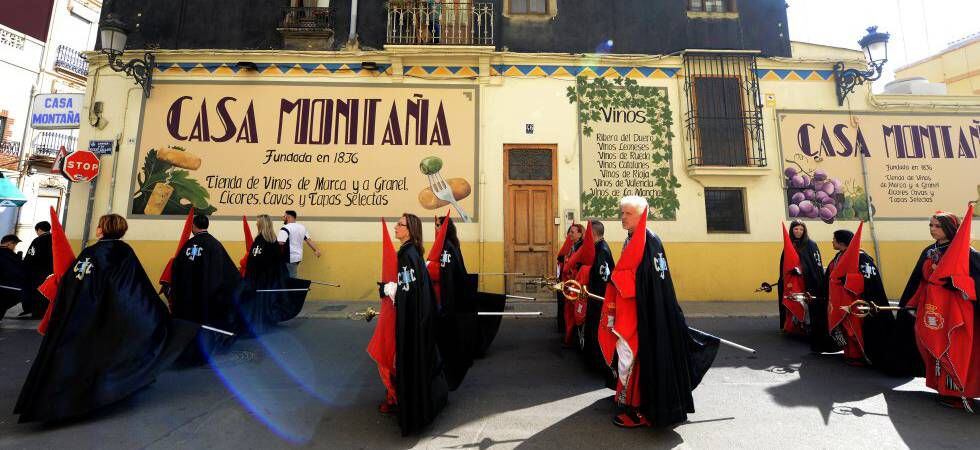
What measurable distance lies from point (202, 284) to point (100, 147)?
291 inches

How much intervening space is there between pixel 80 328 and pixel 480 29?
392 inches

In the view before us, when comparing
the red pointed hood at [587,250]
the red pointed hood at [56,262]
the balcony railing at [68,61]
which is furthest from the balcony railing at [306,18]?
the balcony railing at [68,61]

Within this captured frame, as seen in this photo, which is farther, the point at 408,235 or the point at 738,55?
the point at 738,55

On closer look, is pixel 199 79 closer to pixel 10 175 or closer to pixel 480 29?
pixel 480 29

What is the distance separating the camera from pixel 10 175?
18000 mm

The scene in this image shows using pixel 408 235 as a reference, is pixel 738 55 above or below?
above

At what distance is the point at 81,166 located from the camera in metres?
9.12

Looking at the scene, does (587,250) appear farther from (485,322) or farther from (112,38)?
(112,38)

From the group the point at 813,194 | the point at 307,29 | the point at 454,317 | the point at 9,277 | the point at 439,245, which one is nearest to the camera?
the point at 454,317

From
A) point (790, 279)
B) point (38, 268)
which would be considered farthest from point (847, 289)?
point (38, 268)

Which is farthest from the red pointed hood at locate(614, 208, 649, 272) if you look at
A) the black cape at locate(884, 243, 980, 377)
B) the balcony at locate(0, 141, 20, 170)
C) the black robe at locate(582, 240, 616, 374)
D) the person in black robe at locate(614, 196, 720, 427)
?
the balcony at locate(0, 141, 20, 170)

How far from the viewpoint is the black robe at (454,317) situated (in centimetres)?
421

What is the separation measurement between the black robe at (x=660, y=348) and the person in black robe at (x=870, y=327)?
10.5 ft

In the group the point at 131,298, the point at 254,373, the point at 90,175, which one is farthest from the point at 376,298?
the point at 90,175
